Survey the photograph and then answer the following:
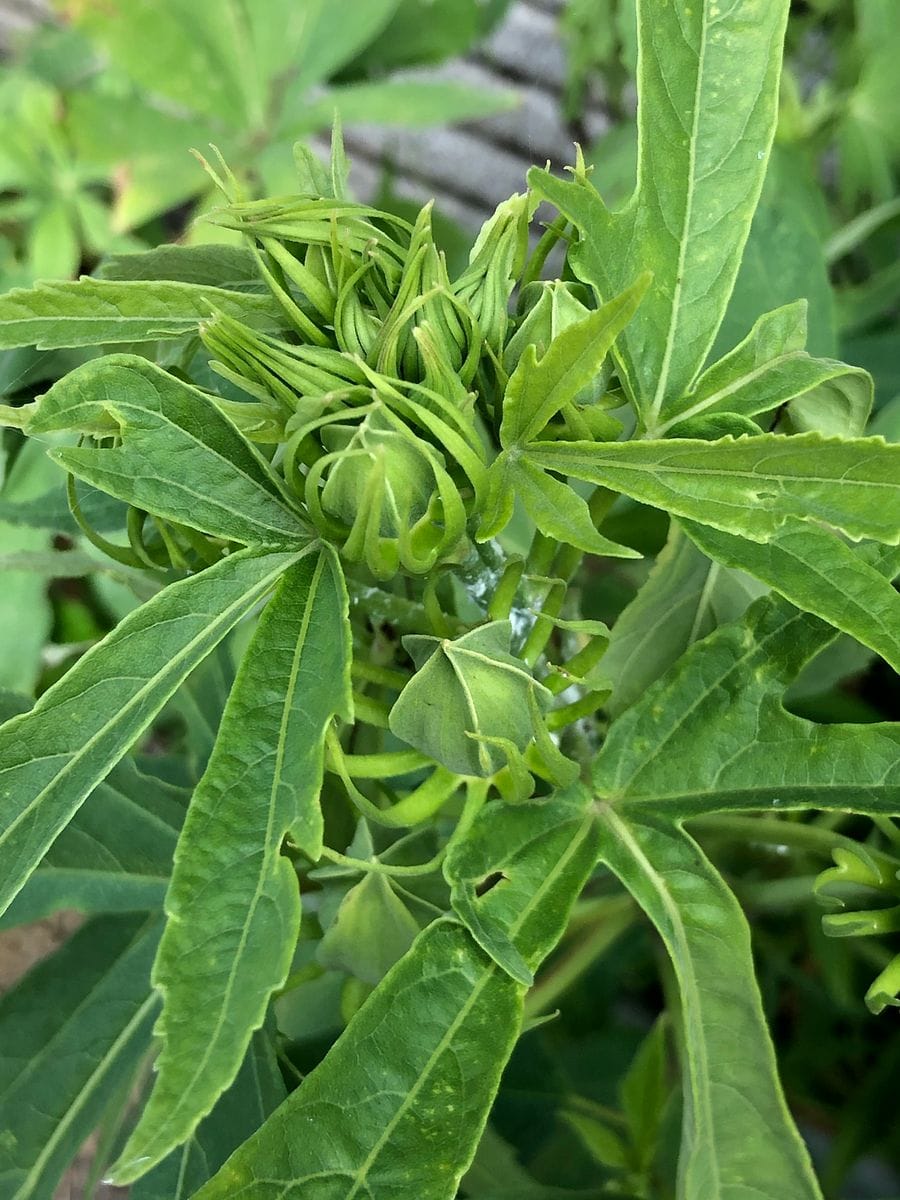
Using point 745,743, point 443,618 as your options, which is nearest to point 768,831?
point 745,743

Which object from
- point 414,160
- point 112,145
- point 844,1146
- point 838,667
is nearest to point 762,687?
point 838,667

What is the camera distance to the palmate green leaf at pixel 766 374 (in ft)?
1.11

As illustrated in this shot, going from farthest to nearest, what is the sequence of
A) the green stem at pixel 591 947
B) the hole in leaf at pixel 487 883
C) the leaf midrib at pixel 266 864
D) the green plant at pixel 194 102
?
the green plant at pixel 194 102, the green stem at pixel 591 947, the hole in leaf at pixel 487 883, the leaf midrib at pixel 266 864

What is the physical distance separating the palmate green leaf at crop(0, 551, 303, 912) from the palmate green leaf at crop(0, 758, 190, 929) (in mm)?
166

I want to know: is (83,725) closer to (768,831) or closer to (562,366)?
(562,366)

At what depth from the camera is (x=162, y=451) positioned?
309 millimetres

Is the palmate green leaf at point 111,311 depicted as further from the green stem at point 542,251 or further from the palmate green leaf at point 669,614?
the palmate green leaf at point 669,614

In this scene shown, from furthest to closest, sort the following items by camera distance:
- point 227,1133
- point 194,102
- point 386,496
Answer: point 194,102
point 227,1133
point 386,496

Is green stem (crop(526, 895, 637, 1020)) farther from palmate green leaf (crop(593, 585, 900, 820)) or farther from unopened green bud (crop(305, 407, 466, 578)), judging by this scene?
A: unopened green bud (crop(305, 407, 466, 578))

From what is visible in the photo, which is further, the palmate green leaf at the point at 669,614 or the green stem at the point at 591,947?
the green stem at the point at 591,947

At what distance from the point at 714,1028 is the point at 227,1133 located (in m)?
0.21

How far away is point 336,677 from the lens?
295 millimetres

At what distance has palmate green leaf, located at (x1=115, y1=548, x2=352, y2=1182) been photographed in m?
0.26

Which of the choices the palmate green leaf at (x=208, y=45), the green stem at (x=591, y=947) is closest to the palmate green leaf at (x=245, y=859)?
the green stem at (x=591, y=947)
